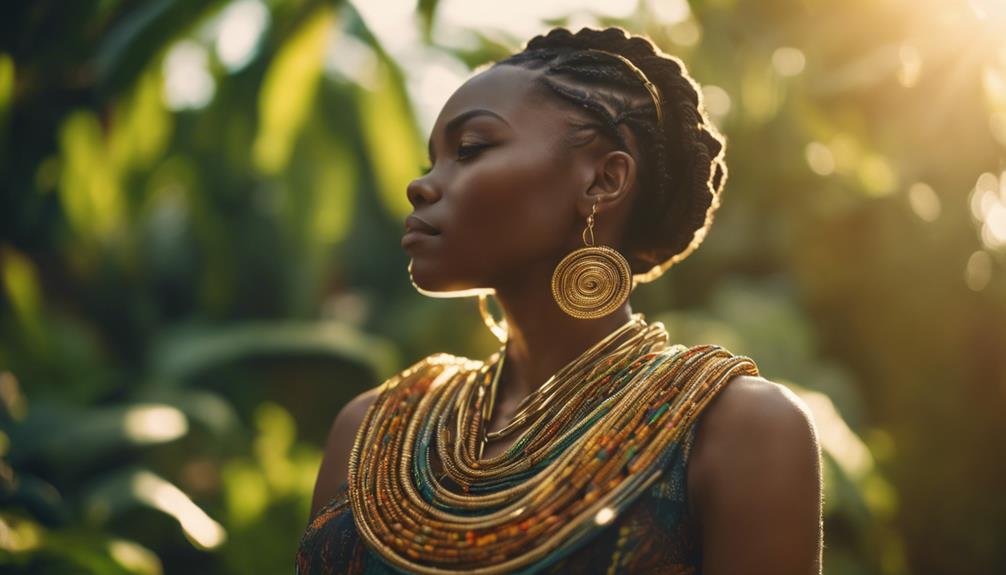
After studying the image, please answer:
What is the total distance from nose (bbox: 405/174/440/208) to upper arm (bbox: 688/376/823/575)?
0.70 metres

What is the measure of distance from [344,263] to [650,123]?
9205 mm

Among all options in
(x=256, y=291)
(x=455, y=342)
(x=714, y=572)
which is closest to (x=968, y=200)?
(x=714, y=572)

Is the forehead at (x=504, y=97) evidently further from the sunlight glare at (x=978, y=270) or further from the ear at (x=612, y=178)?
the sunlight glare at (x=978, y=270)

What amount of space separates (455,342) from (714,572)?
7160mm

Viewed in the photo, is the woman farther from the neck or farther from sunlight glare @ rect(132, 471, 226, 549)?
sunlight glare @ rect(132, 471, 226, 549)

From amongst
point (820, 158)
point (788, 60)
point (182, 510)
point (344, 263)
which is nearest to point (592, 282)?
point (182, 510)

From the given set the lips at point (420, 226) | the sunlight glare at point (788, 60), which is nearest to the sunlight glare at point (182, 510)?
the lips at point (420, 226)

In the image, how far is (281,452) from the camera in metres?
6.89

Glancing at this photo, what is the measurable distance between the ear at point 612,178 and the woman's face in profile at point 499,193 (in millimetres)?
22

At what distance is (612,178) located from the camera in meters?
2.23

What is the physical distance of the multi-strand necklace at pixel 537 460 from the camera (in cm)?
198

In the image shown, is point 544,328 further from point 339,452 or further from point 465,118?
point 339,452

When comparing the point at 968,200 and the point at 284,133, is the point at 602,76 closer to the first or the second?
the point at 284,133

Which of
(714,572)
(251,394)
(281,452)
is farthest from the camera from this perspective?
(251,394)
